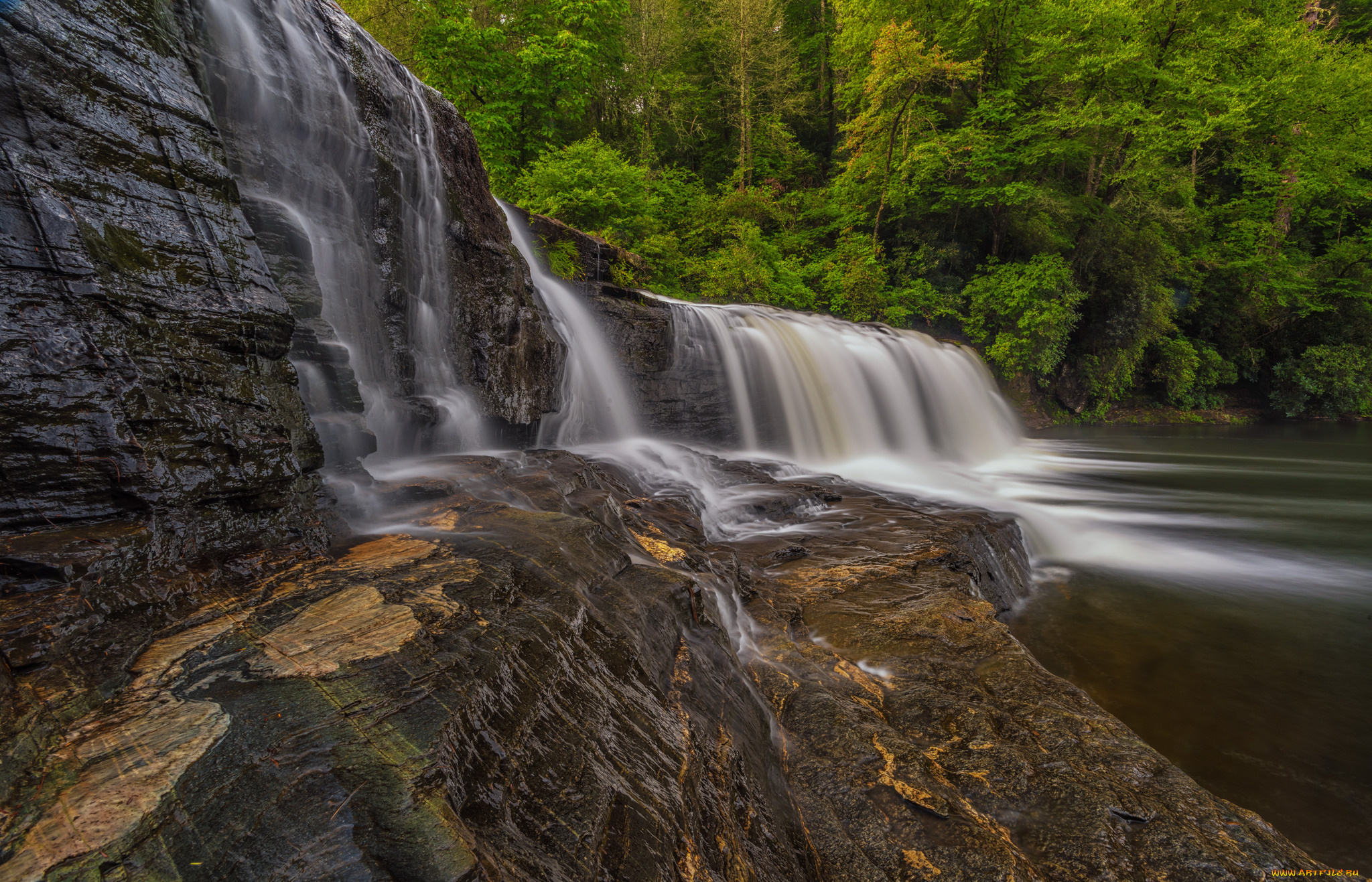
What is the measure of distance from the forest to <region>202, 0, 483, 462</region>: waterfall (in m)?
5.49

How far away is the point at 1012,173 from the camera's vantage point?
1486 cm

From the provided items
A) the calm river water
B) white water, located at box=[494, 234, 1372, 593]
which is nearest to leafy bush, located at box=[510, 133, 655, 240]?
white water, located at box=[494, 234, 1372, 593]

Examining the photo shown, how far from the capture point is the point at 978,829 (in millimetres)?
2014

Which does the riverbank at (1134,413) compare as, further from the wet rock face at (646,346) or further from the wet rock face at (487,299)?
the wet rock face at (487,299)

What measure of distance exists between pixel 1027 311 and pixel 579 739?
1639 centimetres

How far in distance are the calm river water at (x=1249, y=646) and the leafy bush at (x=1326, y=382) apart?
11.9 m

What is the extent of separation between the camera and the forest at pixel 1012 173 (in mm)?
12320

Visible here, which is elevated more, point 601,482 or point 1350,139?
point 1350,139

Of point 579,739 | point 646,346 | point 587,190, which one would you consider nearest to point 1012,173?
point 587,190

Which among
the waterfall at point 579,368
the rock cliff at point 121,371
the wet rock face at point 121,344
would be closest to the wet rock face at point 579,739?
the rock cliff at point 121,371

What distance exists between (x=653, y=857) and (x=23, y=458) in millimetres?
2380

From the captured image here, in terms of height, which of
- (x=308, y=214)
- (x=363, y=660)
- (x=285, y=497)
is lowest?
(x=363, y=660)

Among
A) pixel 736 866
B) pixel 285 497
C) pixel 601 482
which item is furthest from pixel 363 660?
pixel 601 482

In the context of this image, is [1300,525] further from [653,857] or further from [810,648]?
[653,857]
